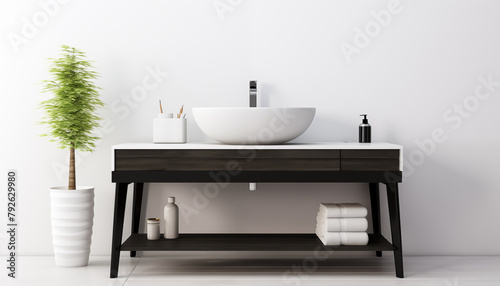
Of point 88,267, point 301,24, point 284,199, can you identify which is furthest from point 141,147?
point 301,24

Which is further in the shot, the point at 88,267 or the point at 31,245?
the point at 31,245

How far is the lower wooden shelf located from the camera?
8.17ft

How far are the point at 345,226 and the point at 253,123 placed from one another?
0.69 meters

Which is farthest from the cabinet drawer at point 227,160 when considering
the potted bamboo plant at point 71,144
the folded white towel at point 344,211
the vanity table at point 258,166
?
the potted bamboo plant at point 71,144

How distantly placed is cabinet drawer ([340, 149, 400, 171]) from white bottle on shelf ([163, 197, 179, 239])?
2.98ft

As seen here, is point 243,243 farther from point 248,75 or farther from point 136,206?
point 248,75

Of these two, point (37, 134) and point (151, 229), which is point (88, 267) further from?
point (37, 134)

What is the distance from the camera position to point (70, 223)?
2574mm

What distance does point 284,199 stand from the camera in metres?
2.93

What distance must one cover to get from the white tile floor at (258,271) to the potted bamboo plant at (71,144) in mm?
130

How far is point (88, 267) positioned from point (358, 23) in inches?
78.8

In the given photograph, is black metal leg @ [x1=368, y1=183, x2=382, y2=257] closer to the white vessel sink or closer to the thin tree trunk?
the white vessel sink

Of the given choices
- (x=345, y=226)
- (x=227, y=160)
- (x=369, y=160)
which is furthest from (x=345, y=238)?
(x=227, y=160)

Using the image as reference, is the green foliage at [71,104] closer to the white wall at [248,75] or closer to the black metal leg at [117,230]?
the white wall at [248,75]
